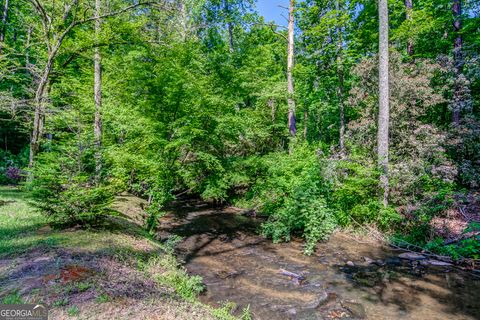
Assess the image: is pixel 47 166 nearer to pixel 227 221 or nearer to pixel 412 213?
pixel 227 221

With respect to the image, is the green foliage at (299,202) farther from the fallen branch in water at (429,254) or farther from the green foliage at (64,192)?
the green foliage at (64,192)

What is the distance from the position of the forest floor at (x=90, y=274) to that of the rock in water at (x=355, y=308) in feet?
8.20

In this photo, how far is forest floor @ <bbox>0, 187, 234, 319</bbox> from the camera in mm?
3172

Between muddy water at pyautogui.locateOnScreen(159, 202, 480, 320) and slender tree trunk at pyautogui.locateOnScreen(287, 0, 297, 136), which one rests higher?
slender tree trunk at pyautogui.locateOnScreen(287, 0, 297, 136)

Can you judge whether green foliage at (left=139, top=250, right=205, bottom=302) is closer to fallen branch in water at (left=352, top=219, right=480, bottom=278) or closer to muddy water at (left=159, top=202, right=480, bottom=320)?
muddy water at (left=159, top=202, right=480, bottom=320)

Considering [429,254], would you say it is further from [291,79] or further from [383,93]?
[291,79]

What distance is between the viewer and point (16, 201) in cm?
955

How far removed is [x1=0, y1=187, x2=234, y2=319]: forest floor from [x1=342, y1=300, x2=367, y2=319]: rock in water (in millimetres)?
2501

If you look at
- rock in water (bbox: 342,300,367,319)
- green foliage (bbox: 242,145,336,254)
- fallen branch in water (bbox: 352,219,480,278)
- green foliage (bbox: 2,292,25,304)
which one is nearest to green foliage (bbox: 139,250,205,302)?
green foliage (bbox: 2,292,25,304)

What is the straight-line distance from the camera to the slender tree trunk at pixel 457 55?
11.5 metres

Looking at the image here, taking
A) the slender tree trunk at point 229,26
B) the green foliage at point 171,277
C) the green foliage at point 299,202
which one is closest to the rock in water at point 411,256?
the green foliage at point 299,202

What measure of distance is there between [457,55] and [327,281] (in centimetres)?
1219

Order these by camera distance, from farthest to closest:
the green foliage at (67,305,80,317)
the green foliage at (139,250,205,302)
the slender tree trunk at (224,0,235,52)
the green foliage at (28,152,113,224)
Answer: the slender tree trunk at (224,0,235,52) → the green foliage at (28,152,113,224) → the green foliage at (139,250,205,302) → the green foliage at (67,305,80,317)

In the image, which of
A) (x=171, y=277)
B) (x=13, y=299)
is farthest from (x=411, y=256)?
(x=13, y=299)
